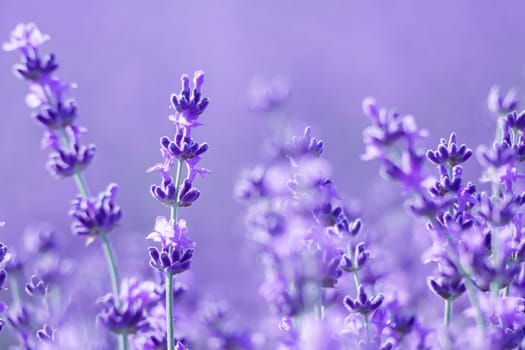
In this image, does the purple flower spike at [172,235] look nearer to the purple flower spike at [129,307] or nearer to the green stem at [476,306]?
the purple flower spike at [129,307]

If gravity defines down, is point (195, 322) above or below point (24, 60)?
below

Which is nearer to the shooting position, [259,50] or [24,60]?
[24,60]

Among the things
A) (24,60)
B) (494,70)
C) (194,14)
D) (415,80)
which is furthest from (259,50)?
(24,60)

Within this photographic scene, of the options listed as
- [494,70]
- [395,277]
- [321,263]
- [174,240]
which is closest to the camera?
[321,263]

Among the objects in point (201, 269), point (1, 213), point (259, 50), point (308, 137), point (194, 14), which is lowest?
point (308, 137)

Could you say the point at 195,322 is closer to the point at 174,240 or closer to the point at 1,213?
the point at 174,240

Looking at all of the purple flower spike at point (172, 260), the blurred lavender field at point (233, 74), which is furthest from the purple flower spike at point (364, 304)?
the blurred lavender field at point (233, 74)

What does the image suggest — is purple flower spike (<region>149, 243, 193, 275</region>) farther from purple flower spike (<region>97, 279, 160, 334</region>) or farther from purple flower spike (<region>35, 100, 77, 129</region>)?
purple flower spike (<region>35, 100, 77, 129</region>)

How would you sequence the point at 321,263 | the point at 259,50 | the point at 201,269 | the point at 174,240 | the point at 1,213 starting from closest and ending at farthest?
the point at 321,263, the point at 174,240, the point at 201,269, the point at 1,213, the point at 259,50
